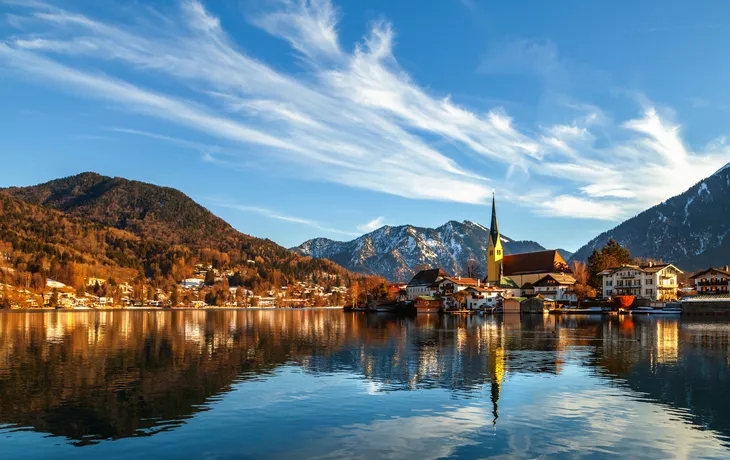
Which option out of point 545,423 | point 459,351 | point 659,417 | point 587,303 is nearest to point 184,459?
point 545,423

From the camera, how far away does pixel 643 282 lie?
153 meters

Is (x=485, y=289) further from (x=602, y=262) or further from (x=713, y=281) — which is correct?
(x=713, y=281)

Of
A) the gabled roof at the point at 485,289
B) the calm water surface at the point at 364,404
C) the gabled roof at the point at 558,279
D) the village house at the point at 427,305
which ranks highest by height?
the gabled roof at the point at 558,279

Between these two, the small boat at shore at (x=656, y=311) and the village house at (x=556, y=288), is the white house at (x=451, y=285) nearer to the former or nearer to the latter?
the village house at (x=556, y=288)

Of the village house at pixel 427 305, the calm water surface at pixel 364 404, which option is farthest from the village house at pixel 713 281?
the calm water surface at pixel 364 404

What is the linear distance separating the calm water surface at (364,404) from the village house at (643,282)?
11083cm

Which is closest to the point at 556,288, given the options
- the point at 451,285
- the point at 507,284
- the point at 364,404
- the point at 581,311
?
the point at 507,284

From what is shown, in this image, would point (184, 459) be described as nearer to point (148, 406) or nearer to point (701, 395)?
point (148, 406)

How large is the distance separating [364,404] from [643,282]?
145 m

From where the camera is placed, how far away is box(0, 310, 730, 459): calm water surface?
20984 mm

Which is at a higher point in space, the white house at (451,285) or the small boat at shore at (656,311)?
the white house at (451,285)

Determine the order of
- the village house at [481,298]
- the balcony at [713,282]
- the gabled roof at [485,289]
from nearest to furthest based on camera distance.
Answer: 1. the balcony at [713,282]
2. the village house at [481,298]
3. the gabled roof at [485,289]

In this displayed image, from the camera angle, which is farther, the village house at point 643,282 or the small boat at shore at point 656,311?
the village house at point 643,282

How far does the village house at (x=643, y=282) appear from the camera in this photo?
152 meters
